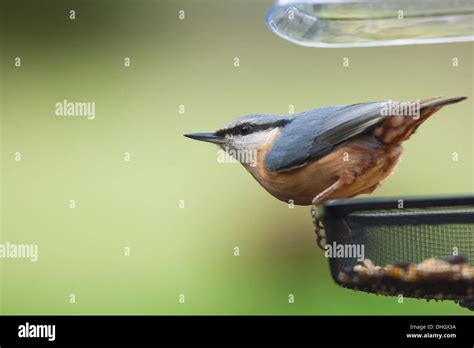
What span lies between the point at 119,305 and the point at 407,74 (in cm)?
196

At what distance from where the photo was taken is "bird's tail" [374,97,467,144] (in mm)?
2422

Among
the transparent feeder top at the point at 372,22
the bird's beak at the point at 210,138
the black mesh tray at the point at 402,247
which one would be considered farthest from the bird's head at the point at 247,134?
the black mesh tray at the point at 402,247

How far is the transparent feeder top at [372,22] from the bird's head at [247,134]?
0.40 m

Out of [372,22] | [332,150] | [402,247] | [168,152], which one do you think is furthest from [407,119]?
[168,152]

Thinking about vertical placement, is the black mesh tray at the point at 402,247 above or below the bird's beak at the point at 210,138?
below

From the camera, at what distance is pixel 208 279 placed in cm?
389

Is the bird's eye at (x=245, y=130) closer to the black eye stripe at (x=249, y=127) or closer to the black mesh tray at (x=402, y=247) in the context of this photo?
the black eye stripe at (x=249, y=127)

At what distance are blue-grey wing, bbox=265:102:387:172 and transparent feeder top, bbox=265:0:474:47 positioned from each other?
0.81 ft

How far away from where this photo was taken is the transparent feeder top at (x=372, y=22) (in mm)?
2543

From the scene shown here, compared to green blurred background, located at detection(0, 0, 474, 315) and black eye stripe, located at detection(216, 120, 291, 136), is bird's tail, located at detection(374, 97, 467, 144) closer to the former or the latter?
black eye stripe, located at detection(216, 120, 291, 136)
